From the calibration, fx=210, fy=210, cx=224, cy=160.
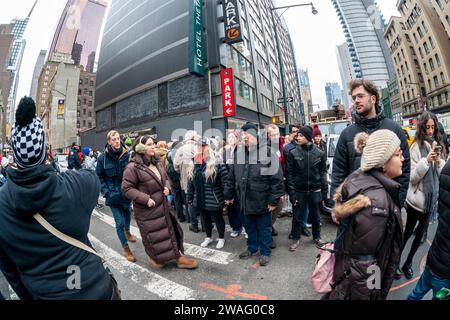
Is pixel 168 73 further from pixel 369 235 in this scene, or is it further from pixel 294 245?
pixel 369 235

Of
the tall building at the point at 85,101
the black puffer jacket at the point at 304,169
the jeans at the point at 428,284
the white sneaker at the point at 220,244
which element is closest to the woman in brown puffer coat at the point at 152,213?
the white sneaker at the point at 220,244

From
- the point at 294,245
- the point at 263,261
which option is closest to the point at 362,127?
the point at 294,245

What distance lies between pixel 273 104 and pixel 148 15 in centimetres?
2085

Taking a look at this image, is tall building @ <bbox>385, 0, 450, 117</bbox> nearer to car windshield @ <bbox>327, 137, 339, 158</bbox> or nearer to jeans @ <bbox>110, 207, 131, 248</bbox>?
car windshield @ <bbox>327, 137, 339, 158</bbox>

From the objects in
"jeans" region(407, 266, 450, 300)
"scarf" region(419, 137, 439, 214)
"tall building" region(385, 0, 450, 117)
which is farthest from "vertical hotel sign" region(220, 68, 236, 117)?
"tall building" region(385, 0, 450, 117)

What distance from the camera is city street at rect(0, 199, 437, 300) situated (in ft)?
9.06

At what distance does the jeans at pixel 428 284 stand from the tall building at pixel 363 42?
2913cm

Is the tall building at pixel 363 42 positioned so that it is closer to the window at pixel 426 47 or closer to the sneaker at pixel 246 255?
the window at pixel 426 47

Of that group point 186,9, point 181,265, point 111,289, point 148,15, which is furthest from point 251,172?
point 148,15

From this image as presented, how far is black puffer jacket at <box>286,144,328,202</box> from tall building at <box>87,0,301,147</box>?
14.0 metres

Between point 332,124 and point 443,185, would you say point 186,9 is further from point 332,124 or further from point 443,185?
point 443,185

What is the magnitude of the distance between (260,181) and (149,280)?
235 cm

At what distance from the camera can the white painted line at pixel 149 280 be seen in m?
2.87

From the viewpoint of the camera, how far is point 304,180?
399cm
